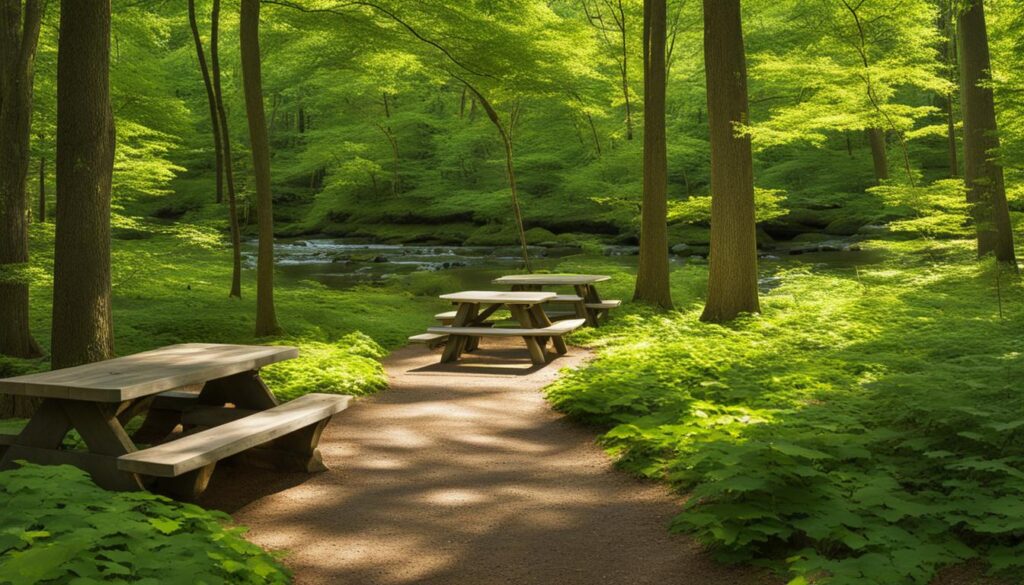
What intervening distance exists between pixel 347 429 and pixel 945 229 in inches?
455

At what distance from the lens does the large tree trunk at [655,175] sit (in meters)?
12.2

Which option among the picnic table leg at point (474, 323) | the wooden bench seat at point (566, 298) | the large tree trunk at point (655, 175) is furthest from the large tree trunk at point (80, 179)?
the large tree trunk at point (655, 175)

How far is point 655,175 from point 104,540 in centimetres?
1041

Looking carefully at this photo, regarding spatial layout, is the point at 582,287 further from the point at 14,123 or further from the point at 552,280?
the point at 14,123

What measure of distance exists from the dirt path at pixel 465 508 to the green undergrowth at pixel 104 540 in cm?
48

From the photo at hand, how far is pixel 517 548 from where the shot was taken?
13.1 ft

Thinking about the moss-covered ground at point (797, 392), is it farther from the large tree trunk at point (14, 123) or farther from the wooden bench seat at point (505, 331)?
the wooden bench seat at point (505, 331)

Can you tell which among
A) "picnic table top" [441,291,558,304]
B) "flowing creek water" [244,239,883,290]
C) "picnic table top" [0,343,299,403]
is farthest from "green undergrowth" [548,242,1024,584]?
"flowing creek water" [244,239,883,290]

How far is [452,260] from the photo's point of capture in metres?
26.3

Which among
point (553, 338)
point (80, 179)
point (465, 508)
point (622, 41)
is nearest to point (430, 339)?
point (553, 338)

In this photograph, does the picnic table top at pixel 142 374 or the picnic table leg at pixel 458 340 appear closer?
the picnic table top at pixel 142 374

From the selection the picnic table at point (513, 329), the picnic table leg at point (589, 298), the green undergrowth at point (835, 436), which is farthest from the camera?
the picnic table leg at point (589, 298)

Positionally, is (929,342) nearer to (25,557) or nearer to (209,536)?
(209,536)

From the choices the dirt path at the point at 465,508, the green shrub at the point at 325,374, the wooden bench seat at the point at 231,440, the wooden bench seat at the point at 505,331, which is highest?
the wooden bench seat at the point at 505,331
